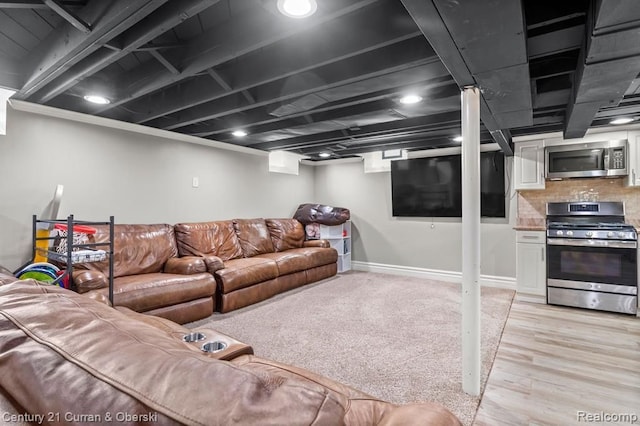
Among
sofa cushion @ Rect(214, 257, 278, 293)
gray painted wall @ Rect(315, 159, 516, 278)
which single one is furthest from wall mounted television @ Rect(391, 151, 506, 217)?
sofa cushion @ Rect(214, 257, 278, 293)

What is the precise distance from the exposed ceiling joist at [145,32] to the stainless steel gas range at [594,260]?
14.1 ft

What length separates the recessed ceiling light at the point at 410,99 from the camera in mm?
2723

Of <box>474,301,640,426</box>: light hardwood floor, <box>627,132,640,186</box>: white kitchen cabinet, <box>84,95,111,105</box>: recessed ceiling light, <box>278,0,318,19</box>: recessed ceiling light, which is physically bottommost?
<box>474,301,640,426</box>: light hardwood floor

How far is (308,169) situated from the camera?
6477 mm

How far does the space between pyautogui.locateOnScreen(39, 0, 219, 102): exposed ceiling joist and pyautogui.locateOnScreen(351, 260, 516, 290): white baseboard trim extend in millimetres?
4798

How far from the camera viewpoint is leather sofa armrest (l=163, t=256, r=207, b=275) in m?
3.32

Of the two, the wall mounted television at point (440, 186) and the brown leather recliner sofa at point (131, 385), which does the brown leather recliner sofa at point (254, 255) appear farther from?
the brown leather recliner sofa at point (131, 385)

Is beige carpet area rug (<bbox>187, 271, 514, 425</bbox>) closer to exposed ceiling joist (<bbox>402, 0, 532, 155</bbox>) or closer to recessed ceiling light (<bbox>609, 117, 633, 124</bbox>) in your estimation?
exposed ceiling joist (<bbox>402, 0, 532, 155</bbox>)

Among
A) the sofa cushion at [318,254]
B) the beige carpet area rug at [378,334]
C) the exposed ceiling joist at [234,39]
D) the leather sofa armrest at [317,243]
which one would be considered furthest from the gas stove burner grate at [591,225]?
the exposed ceiling joist at [234,39]

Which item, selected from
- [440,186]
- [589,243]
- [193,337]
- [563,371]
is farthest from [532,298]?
[193,337]

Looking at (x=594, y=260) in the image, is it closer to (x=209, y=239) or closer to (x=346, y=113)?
(x=346, y=113)

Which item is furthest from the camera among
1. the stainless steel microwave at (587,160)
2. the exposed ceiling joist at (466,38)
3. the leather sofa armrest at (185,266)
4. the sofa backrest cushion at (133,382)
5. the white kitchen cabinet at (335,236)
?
the white kitchen cabinet at (335,236)

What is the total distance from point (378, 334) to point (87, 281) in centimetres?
258

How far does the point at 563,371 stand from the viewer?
7.40 ft
